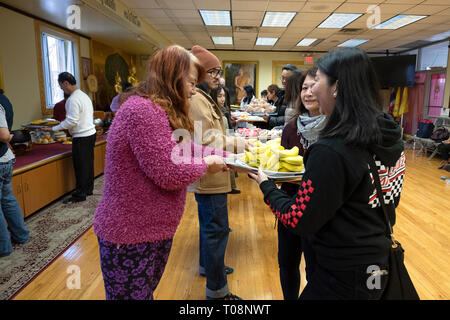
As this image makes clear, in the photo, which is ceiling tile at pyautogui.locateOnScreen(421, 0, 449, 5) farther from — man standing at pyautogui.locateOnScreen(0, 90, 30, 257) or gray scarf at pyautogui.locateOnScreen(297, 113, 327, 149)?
man standing at pyautogui.locateOnScreen(0, 90, 30, 257)

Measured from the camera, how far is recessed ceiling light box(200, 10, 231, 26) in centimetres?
644

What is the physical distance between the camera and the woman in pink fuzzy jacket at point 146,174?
40.1 inches

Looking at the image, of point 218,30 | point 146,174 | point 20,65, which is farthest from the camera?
point 218,30

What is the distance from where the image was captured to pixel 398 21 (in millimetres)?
6895

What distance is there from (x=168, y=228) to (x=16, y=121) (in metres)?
5.07

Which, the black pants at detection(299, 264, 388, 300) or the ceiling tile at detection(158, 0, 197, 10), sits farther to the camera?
the ceiling tile at detection(158, 0, 197, 10)

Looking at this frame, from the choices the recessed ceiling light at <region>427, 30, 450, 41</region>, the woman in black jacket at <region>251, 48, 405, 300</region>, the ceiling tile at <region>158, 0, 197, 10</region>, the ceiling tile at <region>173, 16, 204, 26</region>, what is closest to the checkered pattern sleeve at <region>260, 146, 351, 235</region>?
the woman in black jacket at <region>251, 48, 405, 300</region>

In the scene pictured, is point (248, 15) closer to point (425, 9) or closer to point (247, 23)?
point (247, 23)

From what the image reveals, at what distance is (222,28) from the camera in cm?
780

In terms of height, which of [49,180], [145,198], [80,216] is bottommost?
[80,216]

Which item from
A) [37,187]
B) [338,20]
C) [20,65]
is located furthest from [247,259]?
[338,20]

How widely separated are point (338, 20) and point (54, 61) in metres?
5.86

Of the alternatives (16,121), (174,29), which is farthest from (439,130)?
(16,121)

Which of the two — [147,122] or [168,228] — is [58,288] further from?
[147,122]
